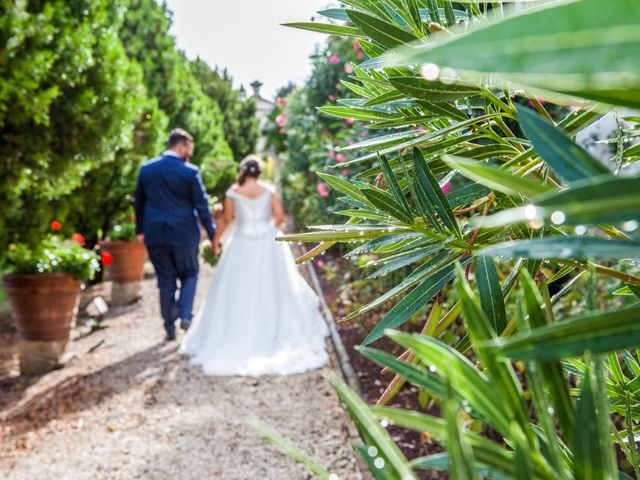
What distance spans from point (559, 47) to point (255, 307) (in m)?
6.37

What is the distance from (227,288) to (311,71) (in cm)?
576

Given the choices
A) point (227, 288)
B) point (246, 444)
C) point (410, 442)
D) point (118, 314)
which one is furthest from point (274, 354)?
point (118, 314)

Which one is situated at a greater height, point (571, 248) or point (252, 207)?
point (571, 248)

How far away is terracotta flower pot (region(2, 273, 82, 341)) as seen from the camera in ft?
16.9

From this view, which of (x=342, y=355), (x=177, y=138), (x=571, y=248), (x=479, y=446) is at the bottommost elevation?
(x=342, y=355)

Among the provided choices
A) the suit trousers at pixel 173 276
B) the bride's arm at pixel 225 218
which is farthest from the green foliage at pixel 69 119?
the bride's arm at pixel 225 218

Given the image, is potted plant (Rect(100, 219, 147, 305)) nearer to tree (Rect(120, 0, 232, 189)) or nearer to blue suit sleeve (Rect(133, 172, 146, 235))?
blue suit sleeve (Rect(133, 172, 146, 235))

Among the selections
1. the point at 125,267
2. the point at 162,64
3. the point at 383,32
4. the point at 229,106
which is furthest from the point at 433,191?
the point at 229,106

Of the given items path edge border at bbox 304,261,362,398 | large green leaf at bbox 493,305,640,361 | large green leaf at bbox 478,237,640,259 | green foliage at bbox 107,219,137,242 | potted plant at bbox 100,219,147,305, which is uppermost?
large green leaf at bbox 478,237,640,259

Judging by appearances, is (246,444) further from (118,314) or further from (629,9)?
(118,314)

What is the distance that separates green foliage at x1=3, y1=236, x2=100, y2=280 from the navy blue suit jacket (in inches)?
43.3

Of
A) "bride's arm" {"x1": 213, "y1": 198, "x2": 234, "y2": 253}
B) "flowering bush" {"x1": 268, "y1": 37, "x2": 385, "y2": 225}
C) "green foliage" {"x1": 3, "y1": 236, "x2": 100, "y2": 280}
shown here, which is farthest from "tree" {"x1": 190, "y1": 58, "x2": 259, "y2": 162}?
"green foliage" {"x1": 3, "y1": 236, "x2": 100, "y2": 280}

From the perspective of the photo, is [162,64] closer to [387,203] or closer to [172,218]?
[172,218]

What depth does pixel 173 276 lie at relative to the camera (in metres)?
6.71
